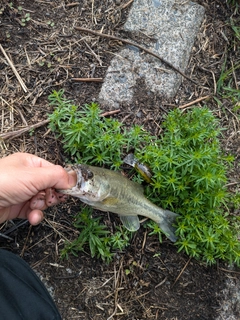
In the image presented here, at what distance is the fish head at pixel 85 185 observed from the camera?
3.26 meters

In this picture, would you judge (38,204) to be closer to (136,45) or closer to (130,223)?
(130,223)

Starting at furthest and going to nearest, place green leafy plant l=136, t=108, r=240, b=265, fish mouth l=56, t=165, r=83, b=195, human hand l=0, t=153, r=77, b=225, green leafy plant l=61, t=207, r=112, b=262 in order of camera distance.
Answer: green leafy plant l=61, t=207, r=112, b=262 → green leafy plant l=136, t=108, r=240, b=265 → fish mouth l=56, t=165, r=83, b=195 → human hand l=0, t=153, r=77, b=225

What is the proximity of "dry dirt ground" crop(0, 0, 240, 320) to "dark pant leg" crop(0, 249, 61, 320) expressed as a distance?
8.8 inches

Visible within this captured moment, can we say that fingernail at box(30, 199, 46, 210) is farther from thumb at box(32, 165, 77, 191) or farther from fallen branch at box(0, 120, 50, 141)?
fallen branch at box(0, 120, 50, 141)

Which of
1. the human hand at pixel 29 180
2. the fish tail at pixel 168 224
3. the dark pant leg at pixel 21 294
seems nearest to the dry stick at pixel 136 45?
the fish tail at pixel 168 224

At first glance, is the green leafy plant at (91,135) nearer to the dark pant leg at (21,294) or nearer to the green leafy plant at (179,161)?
the green leafy plant at (179,161)

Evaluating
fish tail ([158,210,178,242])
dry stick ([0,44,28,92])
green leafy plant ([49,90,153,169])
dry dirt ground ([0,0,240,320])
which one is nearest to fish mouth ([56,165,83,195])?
green leafy plant ([49,90,153,169])

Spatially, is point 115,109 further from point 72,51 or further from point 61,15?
point 61,15

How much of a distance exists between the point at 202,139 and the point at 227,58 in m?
1.27

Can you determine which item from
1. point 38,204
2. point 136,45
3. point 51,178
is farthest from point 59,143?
point 136,45

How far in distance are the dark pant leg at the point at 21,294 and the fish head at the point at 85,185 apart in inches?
38.6

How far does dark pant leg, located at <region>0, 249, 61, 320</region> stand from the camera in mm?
3512

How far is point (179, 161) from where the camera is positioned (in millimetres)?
3793

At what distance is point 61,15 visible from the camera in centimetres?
434
